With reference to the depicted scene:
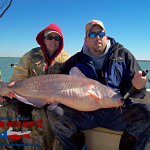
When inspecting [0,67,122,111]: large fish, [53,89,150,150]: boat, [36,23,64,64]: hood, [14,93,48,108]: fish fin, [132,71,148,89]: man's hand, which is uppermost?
[36,23,64,64]: hood

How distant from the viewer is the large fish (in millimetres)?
2910

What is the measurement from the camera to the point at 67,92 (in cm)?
301

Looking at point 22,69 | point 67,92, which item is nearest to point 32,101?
point 67,92

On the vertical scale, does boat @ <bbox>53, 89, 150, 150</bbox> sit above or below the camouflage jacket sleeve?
below

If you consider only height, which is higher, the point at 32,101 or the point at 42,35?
the point at 42,35

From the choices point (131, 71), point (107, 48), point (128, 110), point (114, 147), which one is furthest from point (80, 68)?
point (114, 147)

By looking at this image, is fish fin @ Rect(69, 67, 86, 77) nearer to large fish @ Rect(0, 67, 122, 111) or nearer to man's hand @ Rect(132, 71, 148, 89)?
large fish @ Rect(0, 67, 122, 111)

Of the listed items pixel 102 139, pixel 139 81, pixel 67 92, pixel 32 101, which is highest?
pixel 139 81

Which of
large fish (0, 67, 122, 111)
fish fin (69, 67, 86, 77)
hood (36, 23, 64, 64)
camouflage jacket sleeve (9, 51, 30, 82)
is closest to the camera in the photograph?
large fish (0, 67, 122, 111)

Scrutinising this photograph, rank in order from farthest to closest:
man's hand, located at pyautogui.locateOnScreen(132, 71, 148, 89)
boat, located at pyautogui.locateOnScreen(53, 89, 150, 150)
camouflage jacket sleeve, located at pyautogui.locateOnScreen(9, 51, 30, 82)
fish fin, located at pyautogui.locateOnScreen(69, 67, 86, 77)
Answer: camouflage jacket sleeve, located at pyautogui.locateOnScreen(9, 51, 30, 82)
fish fin, located at pyautogui.locateOnScreen(69, 67, 86, 77)
boat, located at pyautogui.locateOnScreen(53, 89, 150, 150)
man's hand, located at pyautogui.locateOnScreen(132, 71, 148, 89)

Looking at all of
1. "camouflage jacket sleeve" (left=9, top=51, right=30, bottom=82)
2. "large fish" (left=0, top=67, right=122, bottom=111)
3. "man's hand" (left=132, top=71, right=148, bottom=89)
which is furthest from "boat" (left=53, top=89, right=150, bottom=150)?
"camouflage jacket sleeve" (left=9, top=51, right=30, bottom=82)

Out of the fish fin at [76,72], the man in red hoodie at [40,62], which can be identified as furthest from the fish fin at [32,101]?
the fish fin at [76,72]

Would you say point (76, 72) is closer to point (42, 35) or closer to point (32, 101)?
point (32, 101)

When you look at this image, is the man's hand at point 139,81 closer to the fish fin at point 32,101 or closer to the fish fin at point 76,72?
the fish fin at point 76,72
